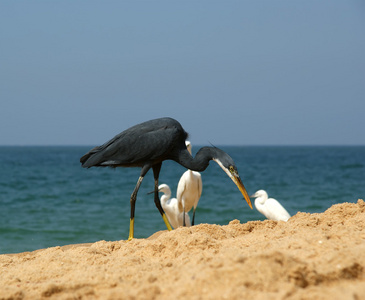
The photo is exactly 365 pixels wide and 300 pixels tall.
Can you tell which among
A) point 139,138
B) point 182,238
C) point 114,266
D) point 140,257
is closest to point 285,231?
point 182,238

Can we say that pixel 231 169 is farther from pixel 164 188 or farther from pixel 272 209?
pixel 164 188

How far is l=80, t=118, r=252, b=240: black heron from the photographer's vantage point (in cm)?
610

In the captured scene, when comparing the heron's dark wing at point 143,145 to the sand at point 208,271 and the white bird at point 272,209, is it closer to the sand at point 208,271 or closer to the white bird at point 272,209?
the sand at point 208,271

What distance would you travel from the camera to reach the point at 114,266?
3395mm

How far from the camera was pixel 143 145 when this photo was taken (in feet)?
20.1

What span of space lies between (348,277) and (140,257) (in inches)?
65.4

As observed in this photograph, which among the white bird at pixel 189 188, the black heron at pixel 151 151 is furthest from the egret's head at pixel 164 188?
the black heron at pixel 151 151

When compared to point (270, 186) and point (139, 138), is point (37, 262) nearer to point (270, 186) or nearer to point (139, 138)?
point (139, 138)

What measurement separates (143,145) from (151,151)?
119mm

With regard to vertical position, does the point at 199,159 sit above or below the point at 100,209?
above

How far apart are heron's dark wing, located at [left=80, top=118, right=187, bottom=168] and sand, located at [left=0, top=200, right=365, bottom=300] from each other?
2.04 meters

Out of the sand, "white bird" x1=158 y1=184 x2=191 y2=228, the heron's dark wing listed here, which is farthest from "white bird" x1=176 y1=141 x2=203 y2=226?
the sand

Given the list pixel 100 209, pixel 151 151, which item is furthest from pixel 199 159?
pixel 100 209

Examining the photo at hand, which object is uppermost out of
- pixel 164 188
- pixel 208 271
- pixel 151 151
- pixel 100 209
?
pixel 151 151
